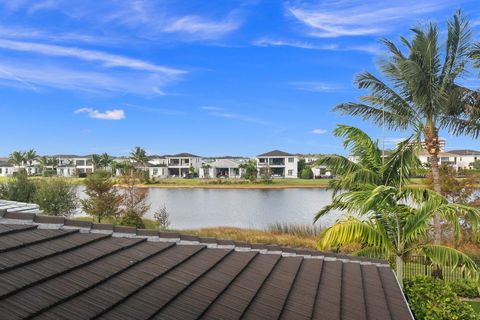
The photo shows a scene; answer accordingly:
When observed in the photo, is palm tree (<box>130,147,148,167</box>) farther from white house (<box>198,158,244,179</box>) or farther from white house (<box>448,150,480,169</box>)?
white house (<box>448,150,480,169</box>)

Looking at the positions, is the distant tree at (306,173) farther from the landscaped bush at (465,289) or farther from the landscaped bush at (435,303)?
the landscaped bush at (435,303)

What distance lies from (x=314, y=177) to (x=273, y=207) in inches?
2030

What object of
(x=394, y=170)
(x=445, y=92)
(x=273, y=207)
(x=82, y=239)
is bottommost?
(x=273, y=207)

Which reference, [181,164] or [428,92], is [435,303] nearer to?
[428,92]

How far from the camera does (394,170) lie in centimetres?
1014

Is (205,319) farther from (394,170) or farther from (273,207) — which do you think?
(273,207)

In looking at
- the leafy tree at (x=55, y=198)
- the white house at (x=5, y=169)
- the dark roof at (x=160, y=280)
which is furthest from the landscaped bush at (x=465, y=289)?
the white house at (x=5, y=169)

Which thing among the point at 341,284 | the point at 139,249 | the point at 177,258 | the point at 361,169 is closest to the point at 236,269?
the point at 177,258

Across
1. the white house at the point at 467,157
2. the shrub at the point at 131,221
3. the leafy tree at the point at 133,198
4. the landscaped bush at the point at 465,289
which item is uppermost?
A: the white house at the point at 467,157

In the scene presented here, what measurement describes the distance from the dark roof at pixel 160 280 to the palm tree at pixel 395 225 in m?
2.15

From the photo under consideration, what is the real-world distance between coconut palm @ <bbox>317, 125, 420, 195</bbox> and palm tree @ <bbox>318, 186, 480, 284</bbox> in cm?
105

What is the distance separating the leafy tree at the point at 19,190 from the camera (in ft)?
91.7

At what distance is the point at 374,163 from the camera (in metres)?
10.6

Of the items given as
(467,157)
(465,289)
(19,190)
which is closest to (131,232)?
(465,289)
